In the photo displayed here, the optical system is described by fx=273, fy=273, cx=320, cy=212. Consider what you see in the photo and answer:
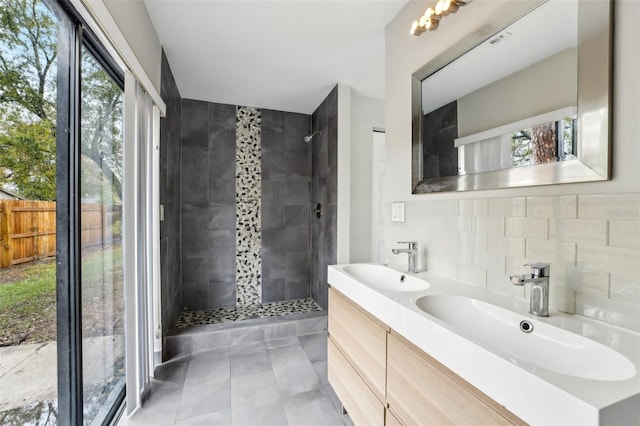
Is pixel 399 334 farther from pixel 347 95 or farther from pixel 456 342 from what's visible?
pixel 347 95

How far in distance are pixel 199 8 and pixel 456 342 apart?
2.19 m

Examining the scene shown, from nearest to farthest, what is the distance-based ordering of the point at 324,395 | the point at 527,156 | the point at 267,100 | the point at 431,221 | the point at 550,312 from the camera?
the point at 550,312, the point at 527,156, the point at 431,221, the point at 324,395, the point at 267,100

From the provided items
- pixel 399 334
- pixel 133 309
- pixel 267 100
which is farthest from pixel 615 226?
pixel 267 100

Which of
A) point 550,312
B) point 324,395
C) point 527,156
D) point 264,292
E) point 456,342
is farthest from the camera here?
point 264,292

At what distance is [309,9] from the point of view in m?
1.69

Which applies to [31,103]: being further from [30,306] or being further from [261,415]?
[261,415]

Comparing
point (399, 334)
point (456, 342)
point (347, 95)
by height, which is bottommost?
point (399, 334)

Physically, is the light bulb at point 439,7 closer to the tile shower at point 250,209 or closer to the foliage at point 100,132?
the tile shower at point 250,209

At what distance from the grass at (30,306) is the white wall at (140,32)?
113 centimetres

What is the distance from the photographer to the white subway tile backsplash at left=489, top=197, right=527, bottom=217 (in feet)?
3.38

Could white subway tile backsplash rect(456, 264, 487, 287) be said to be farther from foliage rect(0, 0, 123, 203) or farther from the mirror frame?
foliage rect(0, 0, 123, 203)

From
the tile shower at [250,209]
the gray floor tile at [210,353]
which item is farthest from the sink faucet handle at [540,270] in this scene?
the gray floor tile at [210,353]

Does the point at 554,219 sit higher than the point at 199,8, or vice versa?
the point at 199,8

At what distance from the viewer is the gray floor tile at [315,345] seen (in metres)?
2.35
